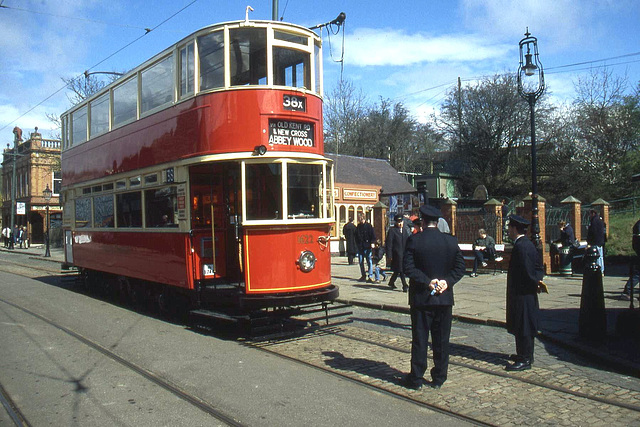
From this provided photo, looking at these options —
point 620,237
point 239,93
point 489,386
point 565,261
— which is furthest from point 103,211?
point 620,237

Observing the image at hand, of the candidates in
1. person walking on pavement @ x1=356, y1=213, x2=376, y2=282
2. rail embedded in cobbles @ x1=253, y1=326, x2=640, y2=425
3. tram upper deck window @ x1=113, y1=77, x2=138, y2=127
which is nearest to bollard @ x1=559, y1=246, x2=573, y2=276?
person walking on pavement @ x1=356, y1=213, x2=376, y2=282

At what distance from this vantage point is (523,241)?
22.0ft

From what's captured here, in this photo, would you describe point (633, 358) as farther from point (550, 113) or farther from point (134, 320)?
point (550, 113)

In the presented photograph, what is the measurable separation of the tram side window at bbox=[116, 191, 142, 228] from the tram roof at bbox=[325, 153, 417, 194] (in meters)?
20.5

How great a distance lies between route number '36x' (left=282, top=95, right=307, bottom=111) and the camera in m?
8.84

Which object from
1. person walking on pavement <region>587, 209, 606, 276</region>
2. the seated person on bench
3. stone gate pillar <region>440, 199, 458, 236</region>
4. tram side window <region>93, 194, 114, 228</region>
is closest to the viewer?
tram side window <region>93, 194, 114, 228</region>

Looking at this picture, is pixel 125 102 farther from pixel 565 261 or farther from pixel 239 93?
pixel 565 261

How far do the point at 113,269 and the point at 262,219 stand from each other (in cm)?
551

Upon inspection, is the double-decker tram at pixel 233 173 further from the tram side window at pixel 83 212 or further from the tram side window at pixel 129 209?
the tram side window at pixel 83 212

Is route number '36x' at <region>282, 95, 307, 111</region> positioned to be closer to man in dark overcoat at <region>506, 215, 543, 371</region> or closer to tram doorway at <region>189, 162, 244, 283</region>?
tram doorway at <region>189, 162, 244, 283</region>

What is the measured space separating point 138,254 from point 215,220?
2.32 meters

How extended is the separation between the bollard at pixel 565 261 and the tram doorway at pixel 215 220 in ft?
33.6

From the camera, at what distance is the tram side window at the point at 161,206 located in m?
9.84

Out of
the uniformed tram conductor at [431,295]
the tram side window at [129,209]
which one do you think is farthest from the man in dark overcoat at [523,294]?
the tram side window at [129,209]
